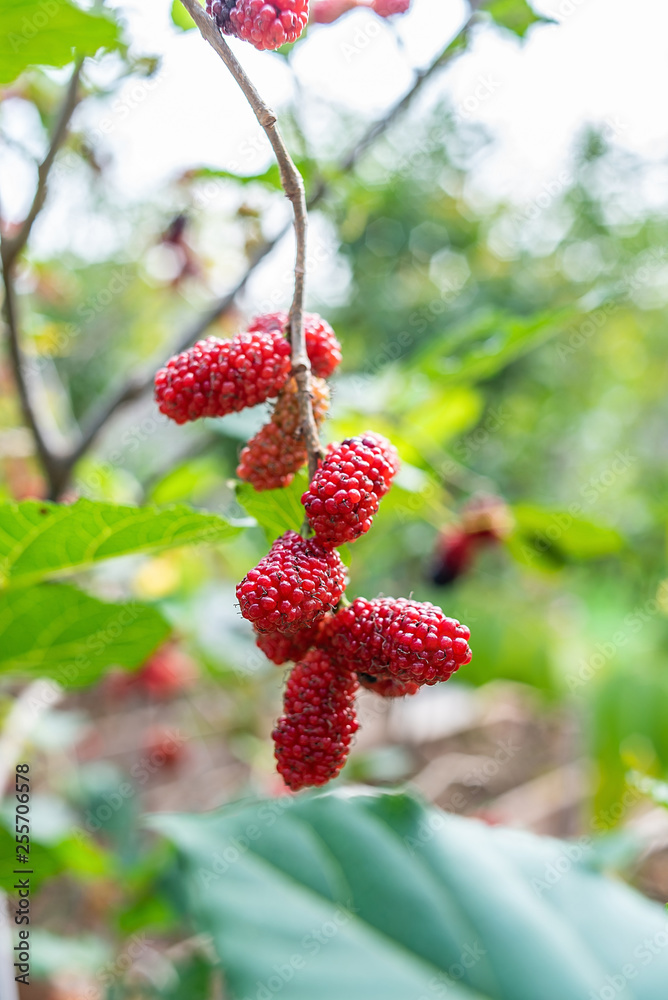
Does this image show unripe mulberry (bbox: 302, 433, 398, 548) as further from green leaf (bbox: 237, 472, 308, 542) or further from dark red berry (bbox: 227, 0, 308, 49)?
dark red berry (bbox: 227, 0, 308, 49)

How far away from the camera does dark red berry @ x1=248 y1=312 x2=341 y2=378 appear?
1.34ft

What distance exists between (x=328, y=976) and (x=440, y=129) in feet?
8.28

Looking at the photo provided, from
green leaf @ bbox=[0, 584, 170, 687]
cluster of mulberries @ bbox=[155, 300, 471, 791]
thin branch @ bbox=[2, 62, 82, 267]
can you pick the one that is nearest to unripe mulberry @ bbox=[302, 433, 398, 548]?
cluster of mulberries @ bbox=[155, 300, 471, 791]

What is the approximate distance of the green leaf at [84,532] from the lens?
0.42 meters

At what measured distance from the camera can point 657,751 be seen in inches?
61.1

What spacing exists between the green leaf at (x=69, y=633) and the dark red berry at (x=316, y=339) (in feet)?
0.90

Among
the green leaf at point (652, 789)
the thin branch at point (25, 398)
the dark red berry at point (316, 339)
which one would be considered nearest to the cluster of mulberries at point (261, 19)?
the dark red berry at point (316, 339)

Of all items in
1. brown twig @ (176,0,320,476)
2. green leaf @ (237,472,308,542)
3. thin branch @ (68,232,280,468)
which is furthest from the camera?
thin branch @ (68,232,280,468)

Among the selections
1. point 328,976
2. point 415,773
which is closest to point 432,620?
point 328,976

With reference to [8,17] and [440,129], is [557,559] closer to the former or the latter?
[8,17]

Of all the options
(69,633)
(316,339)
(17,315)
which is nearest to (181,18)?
(17,315)

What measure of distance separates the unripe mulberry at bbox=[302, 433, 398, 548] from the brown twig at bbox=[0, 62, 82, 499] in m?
0.45

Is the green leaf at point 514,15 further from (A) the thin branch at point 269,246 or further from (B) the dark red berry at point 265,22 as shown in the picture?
(B) the dark red berry at point 265,22

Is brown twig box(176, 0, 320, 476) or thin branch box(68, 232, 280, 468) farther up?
thin branch box(68, 232, 280, 468)
